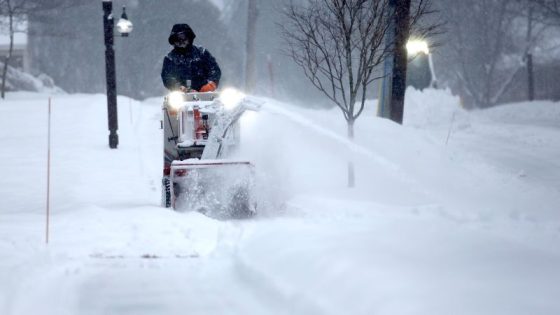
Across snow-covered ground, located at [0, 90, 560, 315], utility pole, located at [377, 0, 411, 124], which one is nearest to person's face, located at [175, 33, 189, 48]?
snow-covered ground, located at [0, 90, 560, 315]

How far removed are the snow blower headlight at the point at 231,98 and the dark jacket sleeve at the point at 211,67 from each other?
1133mm

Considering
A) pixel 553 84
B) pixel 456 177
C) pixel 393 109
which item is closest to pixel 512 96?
pixel 553 84

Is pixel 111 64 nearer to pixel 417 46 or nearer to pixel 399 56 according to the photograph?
pixel 399 56

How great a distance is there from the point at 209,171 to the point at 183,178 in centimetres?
33

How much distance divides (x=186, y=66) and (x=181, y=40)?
1.25 feet

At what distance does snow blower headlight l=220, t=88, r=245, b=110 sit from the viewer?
952 cm

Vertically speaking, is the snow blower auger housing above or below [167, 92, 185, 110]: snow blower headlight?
below

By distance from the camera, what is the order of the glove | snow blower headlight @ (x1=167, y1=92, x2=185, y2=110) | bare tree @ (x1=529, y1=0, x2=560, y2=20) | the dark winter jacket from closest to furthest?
snow blower headlight @ (x1=167, y1=92, x2=185, y2=110)
the glove
the dark winter jacket
bare tree @ (x1=529, y1=0, x2=560, y2=20)

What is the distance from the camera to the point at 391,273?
5.20 metres

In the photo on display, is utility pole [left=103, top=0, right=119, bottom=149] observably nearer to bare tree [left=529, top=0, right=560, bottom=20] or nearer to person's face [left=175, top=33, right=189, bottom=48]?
person's face [left=175, top=33, right=189, bottom=48]

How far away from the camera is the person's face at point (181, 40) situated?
34.4 feet

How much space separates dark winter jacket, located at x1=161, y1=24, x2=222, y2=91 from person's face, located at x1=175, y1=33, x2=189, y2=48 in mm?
77

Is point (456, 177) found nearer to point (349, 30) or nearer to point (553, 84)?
point (349, 30)

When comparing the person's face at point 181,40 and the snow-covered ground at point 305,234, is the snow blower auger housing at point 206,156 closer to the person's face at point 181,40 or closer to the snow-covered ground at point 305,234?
the snow-covered ground at point 305,234
